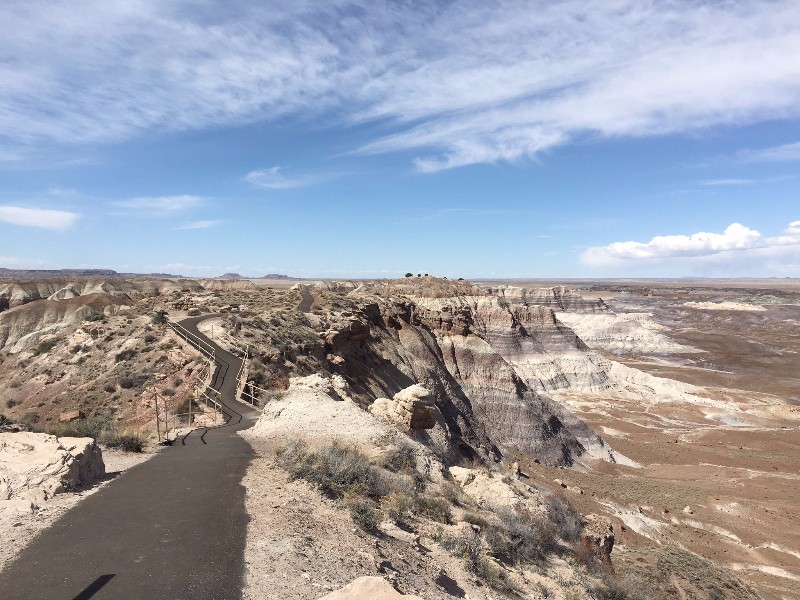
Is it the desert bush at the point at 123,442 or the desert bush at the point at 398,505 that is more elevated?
the desert bush at the point at 123,442

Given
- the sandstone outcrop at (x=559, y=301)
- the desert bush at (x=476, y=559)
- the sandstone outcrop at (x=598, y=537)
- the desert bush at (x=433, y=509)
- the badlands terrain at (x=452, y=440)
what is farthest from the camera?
the sandstone outcrop at (x=559, y=301)

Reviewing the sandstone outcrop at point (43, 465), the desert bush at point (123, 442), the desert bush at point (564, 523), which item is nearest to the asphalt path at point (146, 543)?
the sandstone outcrop at point (43, 465)

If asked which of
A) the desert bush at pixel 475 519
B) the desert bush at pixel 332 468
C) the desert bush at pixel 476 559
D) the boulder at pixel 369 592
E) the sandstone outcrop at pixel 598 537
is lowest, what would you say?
the sandstone outcrop at pixel 598 537

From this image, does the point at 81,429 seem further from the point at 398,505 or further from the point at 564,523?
the point at 564,523

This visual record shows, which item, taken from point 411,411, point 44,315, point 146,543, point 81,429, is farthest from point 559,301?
point 146,543

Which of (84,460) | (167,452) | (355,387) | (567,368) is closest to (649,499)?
(355,387)

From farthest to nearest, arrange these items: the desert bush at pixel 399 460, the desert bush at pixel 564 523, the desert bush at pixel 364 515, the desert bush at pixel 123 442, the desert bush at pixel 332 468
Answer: the desert bush at pixel 564 523
the desert bush at pixel 123 442
the desert bush at pixel 399 460
the desert bush at pixel 332 468
the desert bush at pixel 364 515

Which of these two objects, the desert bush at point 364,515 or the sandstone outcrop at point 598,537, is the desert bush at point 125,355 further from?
the sandstone outcrop at point 598,537

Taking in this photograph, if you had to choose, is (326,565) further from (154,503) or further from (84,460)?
(84,460)
